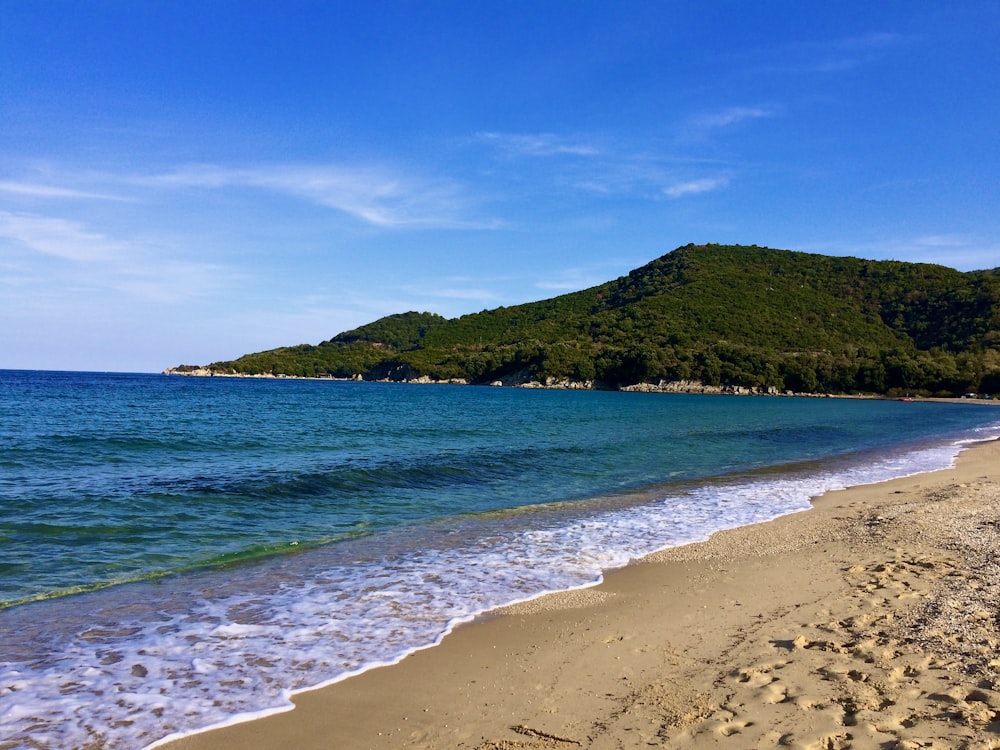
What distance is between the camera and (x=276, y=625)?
6328mm

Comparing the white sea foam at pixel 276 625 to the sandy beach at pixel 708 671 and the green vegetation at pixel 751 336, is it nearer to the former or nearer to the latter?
the sandy beach at pixel 708 671

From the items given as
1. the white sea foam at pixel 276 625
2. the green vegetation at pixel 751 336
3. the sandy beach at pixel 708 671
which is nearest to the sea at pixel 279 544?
the white sea foam at pixel 276 625

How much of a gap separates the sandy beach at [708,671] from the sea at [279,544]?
1.58 ft

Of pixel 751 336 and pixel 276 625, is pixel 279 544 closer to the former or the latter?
pixel 276 625

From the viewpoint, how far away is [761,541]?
10016 millimetres

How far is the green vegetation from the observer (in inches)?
4422

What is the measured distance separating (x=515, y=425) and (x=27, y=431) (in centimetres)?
2186

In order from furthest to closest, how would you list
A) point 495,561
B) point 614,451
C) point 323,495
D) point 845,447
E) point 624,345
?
1. point 624,345
2. point 845,447
3. point 614,451
4. point 323,495
5. point 495,561

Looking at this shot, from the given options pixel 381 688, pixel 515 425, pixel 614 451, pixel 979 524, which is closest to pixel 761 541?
pixel 979 524

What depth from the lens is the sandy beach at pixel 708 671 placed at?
4.02m

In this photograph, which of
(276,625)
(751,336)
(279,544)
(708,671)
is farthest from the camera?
(751,336)

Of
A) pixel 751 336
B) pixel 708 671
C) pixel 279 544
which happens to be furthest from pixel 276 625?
pixel 751 336

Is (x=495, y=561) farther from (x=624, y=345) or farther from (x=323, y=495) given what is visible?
(x=624, y=345)

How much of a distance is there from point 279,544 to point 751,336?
431 ft
